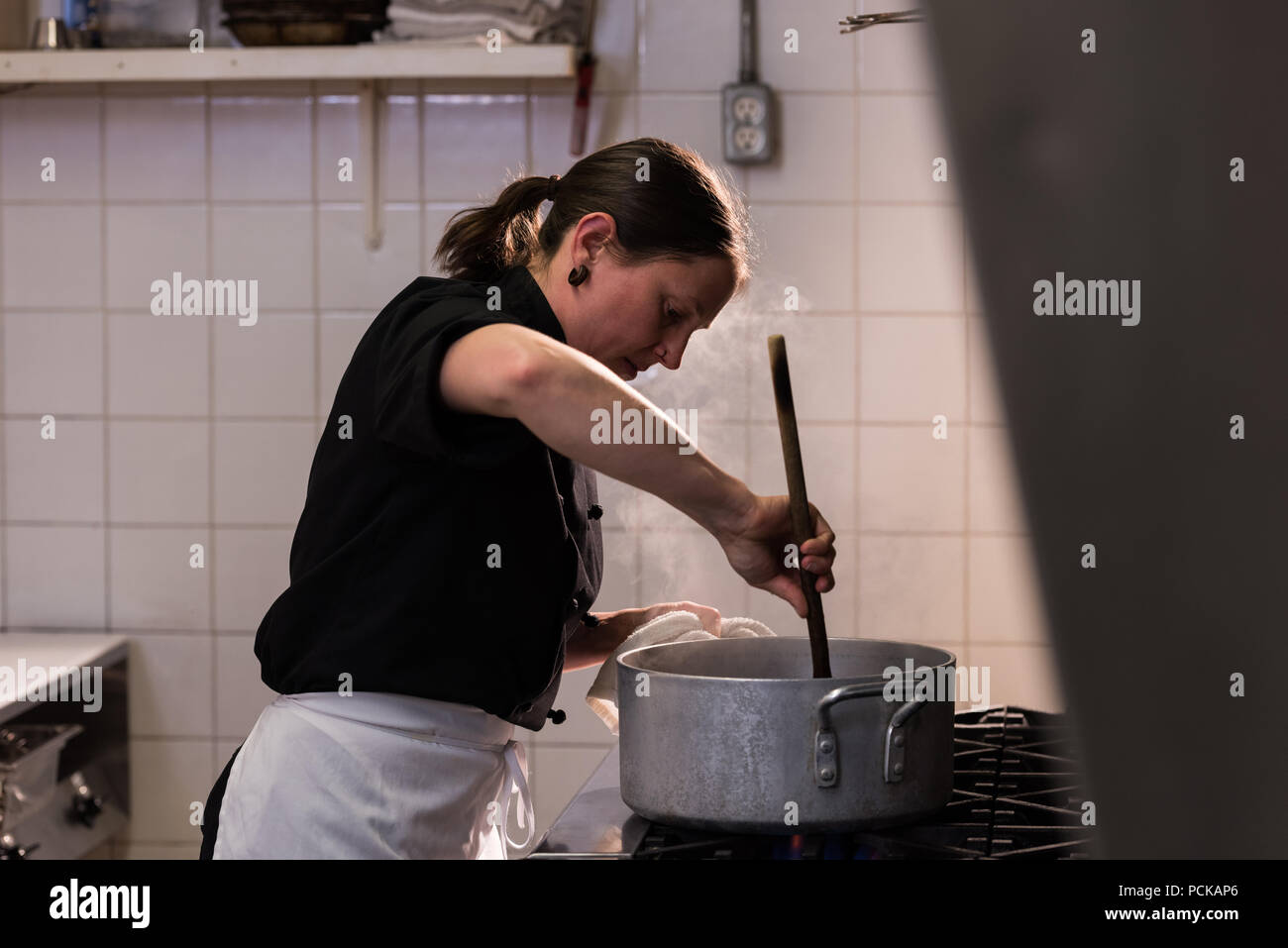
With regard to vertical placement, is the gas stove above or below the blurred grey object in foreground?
below

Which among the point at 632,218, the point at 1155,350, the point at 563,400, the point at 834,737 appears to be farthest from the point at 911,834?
the point at 1155,350

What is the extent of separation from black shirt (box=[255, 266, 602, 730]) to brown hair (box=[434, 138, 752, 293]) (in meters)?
0.09

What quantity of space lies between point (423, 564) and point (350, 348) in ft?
3.80

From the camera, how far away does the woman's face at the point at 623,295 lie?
3.59 feet

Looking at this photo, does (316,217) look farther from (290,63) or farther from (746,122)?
(746,122)

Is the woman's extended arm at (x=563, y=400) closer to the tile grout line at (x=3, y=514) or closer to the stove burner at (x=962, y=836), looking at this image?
the stove burner at (x=962, y=836)

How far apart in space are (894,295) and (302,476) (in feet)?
3.44

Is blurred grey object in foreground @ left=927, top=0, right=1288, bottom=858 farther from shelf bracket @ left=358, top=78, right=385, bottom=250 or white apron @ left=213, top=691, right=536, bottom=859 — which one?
shelf bracket @ left=358, top=78, right=385, bottom=250

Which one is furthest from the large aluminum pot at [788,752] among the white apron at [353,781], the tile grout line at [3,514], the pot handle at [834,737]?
the tile grout line at [3,514]

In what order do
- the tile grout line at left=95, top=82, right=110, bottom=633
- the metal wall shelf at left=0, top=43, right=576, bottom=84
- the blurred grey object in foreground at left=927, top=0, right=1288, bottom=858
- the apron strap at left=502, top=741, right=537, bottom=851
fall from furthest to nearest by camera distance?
1. the tile grout line at left=95, top=82, right=110, bottom=633
2. the metal wall shelf at left=0, top=43, right=576, bottom=84
3. the apron strap at left=502, top=741, right=537, bottom=851
4. the blurred grey object in foreground at left=927, top=0, right=1288, bottom=858

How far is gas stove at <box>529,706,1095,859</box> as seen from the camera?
869 mm

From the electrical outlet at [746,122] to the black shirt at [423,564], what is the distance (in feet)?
3.33

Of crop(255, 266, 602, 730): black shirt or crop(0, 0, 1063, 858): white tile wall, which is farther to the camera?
crop(0, 0, 1063, 858): white tile wall

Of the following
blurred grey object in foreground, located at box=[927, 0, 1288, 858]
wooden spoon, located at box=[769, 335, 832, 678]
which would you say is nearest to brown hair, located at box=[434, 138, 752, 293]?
wooden spoon, located at box=[769, 335, 832, 678]
